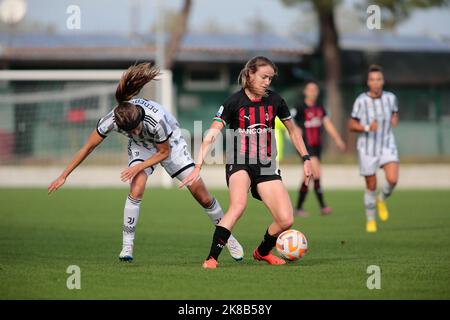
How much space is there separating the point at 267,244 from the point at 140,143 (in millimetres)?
1686

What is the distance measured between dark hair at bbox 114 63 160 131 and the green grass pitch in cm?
143

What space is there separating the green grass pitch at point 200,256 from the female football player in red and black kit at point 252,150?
52 cm

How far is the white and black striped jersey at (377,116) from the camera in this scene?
13547mm

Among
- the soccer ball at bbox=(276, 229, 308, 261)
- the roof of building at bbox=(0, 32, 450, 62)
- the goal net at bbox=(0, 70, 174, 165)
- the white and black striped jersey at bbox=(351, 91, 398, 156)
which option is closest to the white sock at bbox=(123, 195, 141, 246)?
the soccer ball at bbox=(276, 229, 308, 261)

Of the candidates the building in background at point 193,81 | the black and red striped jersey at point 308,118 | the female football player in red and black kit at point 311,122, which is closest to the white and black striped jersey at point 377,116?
the female football player in red and black kit at point 311,122

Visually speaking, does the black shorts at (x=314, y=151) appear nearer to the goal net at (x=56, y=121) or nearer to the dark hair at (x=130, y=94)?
the dark hair at (x=130, y=94)

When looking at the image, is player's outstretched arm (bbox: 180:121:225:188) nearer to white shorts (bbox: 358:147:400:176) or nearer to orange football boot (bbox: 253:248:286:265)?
orange football boot (bbox: 253:248:286:265)

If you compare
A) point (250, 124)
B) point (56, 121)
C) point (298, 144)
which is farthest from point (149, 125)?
point (56, 121)

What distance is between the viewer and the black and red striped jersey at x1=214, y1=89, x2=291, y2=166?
8859 mm

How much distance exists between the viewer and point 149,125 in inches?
359

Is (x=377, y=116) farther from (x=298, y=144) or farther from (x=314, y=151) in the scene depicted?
(x=298, y=144)

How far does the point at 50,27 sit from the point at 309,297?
3926 cm

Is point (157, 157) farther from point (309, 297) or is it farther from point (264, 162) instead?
point (309, 297)
